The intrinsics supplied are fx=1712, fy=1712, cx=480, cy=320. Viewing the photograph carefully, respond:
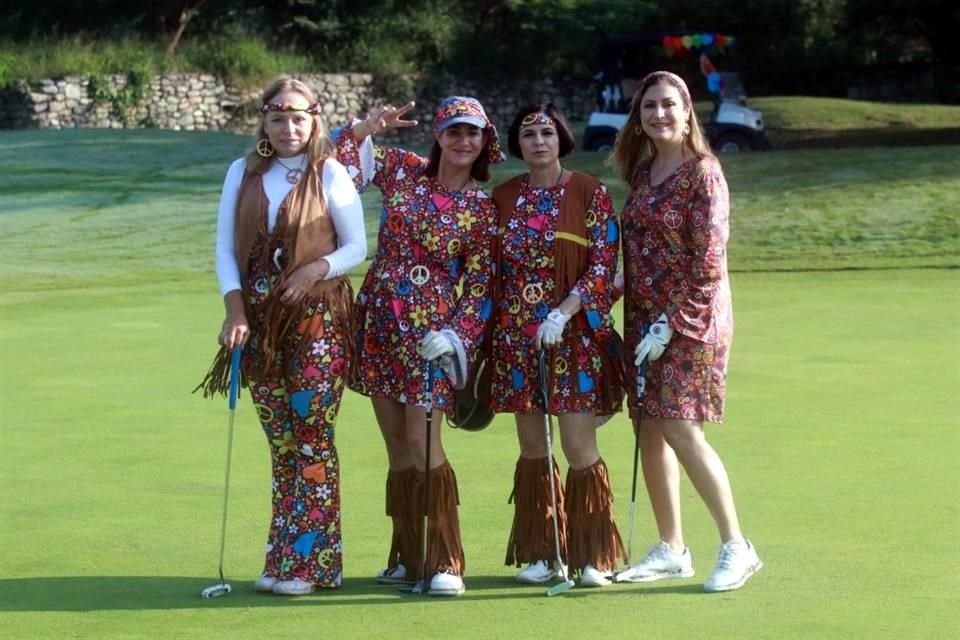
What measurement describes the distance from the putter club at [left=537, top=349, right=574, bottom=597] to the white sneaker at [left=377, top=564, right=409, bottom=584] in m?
0.47

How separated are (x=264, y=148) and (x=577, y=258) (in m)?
0.99

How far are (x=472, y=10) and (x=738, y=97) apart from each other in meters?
13.0

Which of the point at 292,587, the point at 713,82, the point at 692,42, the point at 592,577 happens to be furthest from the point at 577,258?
the point at 692,42

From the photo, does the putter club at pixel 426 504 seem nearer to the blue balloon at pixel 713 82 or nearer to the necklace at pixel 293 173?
the necklace at pixel 293 173

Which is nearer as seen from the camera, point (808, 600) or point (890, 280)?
point (808, 600)

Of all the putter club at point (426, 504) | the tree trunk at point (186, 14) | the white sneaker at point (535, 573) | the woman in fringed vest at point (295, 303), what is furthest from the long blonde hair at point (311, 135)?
the tree trunk at point (186, 14)

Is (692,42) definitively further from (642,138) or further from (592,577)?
(592,577)

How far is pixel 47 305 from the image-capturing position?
13219mm

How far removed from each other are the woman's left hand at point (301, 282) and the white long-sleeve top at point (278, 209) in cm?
6

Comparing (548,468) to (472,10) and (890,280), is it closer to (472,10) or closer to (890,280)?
(890,280)

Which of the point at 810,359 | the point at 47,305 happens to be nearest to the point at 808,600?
the point at 810,359

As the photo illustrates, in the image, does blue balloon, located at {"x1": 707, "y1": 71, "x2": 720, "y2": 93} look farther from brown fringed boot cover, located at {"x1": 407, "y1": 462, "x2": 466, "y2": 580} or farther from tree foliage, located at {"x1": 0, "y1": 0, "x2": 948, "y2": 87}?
brown fringed boot cover, located at {"x1": 407, "y1": 462, "x2": 466, "y2": 580}

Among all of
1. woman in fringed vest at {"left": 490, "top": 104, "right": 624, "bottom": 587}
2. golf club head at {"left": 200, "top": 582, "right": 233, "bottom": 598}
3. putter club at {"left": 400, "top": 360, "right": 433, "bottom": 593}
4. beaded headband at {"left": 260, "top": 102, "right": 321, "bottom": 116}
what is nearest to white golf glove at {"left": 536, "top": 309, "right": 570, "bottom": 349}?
woman in fringed vest at {"left": 490, "top": 104, "right": 624, "bottom": 587}

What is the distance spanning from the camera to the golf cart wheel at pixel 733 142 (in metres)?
27.0
